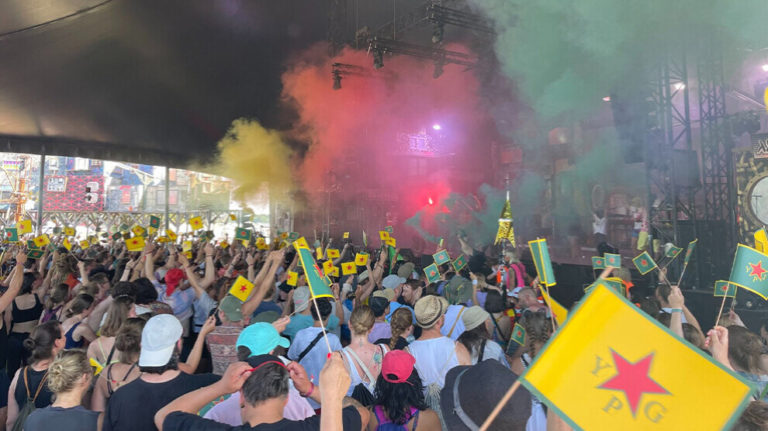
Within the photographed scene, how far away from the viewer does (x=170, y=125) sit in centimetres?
1537

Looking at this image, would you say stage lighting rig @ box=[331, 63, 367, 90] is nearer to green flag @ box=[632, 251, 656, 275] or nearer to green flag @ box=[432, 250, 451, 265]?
green flag @ box=[432, 250, 451, 265]

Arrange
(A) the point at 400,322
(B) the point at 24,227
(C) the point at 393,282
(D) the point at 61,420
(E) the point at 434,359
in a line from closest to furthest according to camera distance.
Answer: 1. (D) the point at 61,420
2. (E) the point at 434,359
3. (A) the point at 400,322
4. (C) the point at 393,282
5. (B) the point at 24,227

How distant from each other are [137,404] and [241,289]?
68.5 inches

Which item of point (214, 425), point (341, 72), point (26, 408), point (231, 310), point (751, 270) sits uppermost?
point (341, 72)

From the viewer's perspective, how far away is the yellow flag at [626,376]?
49.0 inches

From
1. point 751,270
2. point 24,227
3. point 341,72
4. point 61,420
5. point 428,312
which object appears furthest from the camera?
point 341,72

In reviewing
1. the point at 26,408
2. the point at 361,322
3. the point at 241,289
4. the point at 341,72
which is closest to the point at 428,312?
the point at 361,322

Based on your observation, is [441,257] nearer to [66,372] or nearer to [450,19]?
[66,372]

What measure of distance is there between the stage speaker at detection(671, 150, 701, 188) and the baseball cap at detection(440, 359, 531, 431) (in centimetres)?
862

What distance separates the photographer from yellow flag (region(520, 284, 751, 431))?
49.0 inches

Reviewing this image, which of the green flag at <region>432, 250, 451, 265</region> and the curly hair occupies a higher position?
the green flag at <region>432, 250, 451, 265</region>

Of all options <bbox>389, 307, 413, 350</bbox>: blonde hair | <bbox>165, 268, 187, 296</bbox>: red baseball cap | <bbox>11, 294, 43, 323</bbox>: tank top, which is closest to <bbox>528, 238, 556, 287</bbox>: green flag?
<bbox>389, 307, 413, 350</bbox>: blonde hair

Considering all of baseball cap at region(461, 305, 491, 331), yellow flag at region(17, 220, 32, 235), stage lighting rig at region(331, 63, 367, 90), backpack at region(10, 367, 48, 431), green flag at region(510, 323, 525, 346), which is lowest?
backpack at region(10, 367, 48, 431)

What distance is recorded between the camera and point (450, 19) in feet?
35.2
